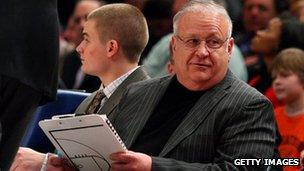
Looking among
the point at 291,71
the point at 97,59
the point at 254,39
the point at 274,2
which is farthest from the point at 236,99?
the point at 274,2

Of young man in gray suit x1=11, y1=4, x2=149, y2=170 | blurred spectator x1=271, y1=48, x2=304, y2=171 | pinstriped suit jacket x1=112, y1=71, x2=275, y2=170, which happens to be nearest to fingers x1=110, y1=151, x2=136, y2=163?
pinstriped suit jacket x1=112, y1=71, x2=275, y2=170

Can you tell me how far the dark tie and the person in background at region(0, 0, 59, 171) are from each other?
3.27 ft

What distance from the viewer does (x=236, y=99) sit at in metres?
4.10

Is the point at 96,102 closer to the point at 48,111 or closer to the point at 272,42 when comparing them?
the point at 48,111

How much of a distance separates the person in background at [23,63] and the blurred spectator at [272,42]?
10.3 feet

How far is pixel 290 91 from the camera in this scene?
617 centimetres

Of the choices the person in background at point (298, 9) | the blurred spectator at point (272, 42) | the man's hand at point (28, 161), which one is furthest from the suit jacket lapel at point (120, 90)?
the person in background at point (298, 9)

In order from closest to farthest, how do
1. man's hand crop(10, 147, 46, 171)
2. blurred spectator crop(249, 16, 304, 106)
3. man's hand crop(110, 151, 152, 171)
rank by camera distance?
man's hand crop(110, 151, 152, 171) < man's hand crop(10, 147, 46, 171) < blurred spectator crop(249, 16, 304, 106)

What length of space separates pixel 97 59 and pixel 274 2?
3.32m

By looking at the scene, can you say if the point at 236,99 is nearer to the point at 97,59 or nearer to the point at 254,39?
the point at 97,59

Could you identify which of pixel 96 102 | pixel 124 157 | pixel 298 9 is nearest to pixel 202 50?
pixel 124 157

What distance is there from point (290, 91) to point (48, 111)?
1.77 m

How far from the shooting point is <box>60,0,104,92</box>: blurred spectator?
743 cm

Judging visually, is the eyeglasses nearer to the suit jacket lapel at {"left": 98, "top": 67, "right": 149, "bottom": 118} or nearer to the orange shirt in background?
the suit jacket lapel at {"left": 98, "top": 67, "right": 149, "bottom": 118}
